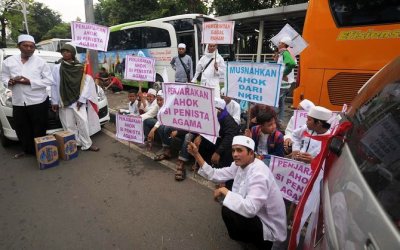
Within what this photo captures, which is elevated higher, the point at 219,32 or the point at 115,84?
the point at 219,32

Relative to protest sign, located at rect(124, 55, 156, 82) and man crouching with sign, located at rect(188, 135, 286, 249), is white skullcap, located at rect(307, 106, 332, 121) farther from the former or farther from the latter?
protest sign, located at rect(124, 55, 156, 82)

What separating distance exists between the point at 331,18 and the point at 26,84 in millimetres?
4835

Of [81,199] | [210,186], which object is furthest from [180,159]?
[81,199]

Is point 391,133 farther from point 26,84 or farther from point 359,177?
point 26,84

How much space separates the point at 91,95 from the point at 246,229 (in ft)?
12.8

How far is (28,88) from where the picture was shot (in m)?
4.31

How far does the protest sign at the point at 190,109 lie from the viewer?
3016mm

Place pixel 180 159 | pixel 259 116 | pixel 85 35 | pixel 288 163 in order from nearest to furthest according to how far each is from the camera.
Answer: pixel 288 163 → pixel 259 116 → pixel 180 159 → pixel 85 35

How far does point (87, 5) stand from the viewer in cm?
654

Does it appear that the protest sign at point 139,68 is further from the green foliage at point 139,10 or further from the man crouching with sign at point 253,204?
the green foliage at point 139,10

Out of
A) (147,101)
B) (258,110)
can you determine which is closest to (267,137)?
(258,110)

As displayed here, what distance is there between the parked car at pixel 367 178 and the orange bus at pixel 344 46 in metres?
2.77

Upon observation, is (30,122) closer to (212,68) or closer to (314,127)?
(212,68)

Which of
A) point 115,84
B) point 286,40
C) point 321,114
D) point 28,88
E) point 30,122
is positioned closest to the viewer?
point 321,114
